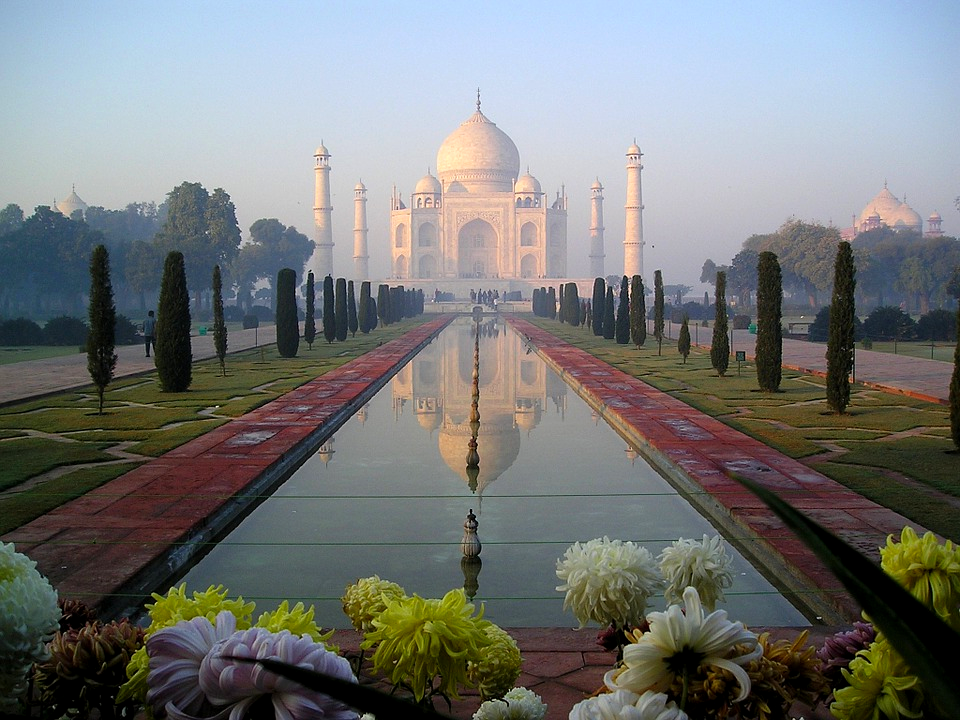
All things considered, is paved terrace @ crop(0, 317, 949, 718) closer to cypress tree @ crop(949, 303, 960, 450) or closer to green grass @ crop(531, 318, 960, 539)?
green grass @ crop(531, 318, 960, 539)

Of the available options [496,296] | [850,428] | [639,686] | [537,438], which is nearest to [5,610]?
[639,686]

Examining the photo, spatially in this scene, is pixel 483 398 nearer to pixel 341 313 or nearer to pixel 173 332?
pixel 173 332

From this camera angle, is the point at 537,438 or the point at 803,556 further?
the point at 537,438

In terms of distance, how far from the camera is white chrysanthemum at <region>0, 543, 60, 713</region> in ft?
3.63

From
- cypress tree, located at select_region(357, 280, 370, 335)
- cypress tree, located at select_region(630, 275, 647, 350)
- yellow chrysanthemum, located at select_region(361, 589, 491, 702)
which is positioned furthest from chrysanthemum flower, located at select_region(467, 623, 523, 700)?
cypress tree, located at select_region(357, 280, 370, 335)

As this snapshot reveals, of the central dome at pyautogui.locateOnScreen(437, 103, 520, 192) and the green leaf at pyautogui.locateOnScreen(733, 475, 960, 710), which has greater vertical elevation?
the central dome at pyautogui.locateOnScreen(437, 103, 520, 192)

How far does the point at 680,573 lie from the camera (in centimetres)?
135

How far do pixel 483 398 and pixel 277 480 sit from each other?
387 centimetres

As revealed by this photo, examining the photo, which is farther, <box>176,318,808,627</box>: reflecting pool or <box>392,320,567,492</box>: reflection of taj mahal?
<box>392,320,567,492</box>: reflection of taj mahal

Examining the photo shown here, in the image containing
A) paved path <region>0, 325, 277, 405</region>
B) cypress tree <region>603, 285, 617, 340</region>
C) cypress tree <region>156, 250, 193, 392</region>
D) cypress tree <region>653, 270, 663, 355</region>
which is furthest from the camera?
cypress tree <region>603, 285, 617, 340</region>

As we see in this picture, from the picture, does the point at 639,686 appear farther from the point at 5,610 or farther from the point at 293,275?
the point at 293,275

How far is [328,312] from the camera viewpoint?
16.8 metres

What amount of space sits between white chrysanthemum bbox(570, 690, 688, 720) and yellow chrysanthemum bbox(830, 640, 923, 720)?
0.21m

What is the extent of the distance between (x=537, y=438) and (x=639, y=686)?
572 cm
